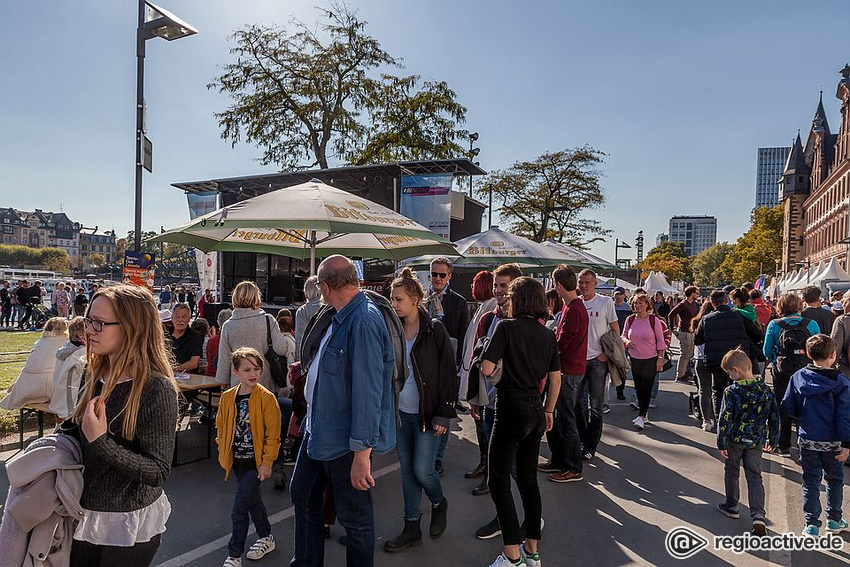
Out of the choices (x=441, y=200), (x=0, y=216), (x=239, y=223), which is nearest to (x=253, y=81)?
(x=441, y=200)

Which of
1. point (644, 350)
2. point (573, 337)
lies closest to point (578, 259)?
point (644, 350)

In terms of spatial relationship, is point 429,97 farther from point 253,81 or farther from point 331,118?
point 253,81

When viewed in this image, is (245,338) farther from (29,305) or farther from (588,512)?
(29,305)

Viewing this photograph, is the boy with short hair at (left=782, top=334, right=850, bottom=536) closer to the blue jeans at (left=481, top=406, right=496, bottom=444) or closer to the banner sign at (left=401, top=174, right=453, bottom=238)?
the blue jeans at (left=481, top=406, right=496, bottom=444)

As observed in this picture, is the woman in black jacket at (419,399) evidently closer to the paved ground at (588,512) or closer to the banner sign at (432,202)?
the paved ground at (588,512)

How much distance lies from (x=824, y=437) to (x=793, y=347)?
103 inches

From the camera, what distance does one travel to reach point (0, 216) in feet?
469

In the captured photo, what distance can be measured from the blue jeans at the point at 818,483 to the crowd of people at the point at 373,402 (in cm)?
1

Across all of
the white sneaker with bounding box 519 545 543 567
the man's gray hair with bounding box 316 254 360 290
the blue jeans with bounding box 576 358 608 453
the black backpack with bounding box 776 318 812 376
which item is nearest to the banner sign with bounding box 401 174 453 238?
the blue jeans with bounding box 576 358 608 453

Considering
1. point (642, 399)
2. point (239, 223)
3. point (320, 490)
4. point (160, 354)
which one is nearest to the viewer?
point (160, 354)

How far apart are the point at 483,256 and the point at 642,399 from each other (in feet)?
12.4

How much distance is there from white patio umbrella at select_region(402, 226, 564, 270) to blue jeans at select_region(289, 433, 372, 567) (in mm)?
6725

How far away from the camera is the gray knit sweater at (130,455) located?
2078 mm

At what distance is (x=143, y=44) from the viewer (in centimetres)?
905
